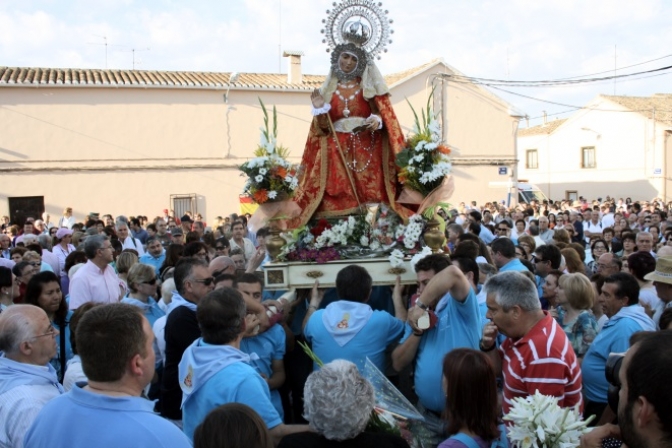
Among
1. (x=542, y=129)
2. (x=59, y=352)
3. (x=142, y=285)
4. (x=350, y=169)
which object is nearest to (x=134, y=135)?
→ (x=350, y=169)

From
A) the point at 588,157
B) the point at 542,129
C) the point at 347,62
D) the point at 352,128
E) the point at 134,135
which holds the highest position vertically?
the point at 542,129

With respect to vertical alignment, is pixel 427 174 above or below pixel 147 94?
below

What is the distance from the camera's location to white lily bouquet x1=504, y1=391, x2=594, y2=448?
2523 mm

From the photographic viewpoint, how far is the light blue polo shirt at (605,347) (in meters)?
3.79

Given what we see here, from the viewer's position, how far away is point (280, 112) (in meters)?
23.1

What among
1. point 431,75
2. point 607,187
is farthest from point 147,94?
point 607,187

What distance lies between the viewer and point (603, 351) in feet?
12.7

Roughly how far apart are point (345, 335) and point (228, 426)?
6.15 feet

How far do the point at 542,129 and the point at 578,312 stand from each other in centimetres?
3532

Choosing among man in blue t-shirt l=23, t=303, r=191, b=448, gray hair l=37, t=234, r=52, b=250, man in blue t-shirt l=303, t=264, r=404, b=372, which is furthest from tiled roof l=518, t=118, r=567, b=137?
man in blue t-shirt l=23, t=303, r=191, b=448

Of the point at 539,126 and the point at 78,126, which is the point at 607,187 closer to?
the point at 539,126

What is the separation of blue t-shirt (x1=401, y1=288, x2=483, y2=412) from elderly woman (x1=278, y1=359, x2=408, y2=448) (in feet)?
4.07

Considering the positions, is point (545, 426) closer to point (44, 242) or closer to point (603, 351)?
point (603, 351)

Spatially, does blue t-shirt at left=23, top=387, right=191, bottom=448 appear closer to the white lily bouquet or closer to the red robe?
the white lily bouquet
